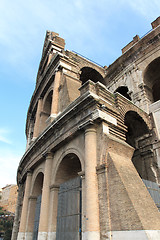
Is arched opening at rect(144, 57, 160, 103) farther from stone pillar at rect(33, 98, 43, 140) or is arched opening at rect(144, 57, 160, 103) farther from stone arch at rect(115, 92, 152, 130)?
stone pillar at rect(33, 98, 43, 140)

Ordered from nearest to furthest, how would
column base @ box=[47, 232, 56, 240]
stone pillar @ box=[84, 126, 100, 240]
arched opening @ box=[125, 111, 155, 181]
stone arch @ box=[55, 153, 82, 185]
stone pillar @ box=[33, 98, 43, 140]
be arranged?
stone pillar @ box=[84, 126, 100, 240], column base @ box=[47, 232, 56, 240], stone arch @ box=[55, 153, 82, 185], arched opening @ box=[125, 111, 155, 181], stone pillar @ box=[33, 98, 43, 140]

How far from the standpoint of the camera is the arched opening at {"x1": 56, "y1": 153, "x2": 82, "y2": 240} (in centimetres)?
663

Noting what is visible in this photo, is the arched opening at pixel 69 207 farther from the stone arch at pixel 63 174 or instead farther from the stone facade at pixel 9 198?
the stone facade at pixel 9 198

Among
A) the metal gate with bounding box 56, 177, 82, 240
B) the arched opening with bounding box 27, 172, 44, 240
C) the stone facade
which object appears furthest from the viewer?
the stone facade

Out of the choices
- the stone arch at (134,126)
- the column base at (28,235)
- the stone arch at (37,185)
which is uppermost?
the stone arch at (134,126)

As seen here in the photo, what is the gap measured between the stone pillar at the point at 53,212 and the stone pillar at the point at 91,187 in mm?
2579

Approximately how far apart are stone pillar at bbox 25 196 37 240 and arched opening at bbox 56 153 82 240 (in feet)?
11.7

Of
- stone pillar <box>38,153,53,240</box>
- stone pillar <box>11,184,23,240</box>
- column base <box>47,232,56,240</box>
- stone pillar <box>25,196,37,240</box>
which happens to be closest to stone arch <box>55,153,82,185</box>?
stone pillar <box>38,153,53,240</box>

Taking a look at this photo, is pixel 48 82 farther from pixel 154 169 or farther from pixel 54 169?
pixel 154 169

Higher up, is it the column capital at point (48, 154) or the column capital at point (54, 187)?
the column capital at point (48, 154)

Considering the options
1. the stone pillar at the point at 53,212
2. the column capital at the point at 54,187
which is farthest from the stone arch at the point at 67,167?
the stone pillar at the point at 53,212

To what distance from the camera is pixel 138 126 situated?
10.6 metres

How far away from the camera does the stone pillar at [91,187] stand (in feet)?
17.8

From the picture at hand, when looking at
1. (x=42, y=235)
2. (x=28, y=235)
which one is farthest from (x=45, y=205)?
(x=28, y=235)
